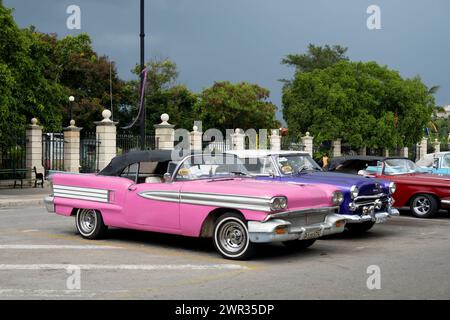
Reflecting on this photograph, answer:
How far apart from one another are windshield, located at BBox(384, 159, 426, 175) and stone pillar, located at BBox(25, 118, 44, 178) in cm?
1658

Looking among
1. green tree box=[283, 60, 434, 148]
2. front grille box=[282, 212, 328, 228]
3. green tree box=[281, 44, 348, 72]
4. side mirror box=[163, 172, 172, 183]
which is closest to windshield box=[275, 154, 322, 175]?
front grille box=[282, 212, 328, 228]

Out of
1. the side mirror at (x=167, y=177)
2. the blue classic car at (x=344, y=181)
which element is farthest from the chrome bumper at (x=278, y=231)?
the blue classic car at (x=344, y=181)

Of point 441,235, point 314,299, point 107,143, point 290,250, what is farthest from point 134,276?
point 107,143

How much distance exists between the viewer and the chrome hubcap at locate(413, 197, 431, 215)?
14.2 metres

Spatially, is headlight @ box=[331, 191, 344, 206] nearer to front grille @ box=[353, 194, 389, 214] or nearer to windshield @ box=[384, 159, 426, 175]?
front grille @ box=[353, 194, 389, 214]

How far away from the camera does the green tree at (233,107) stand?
61.8 m

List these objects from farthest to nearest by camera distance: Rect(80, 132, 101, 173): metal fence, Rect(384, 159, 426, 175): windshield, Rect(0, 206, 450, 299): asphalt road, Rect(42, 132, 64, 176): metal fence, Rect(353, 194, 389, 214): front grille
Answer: Rect(80, 132, 101, 173): metal fence, Rect(42, 132, 64, 176): metal fence, Rect(384, 159, 426, 175): windshield, Rect(353, 194, 389, 214): front grille, Rect(0, 206, 450, 299): asphalt road

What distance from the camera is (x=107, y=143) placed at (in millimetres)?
27703

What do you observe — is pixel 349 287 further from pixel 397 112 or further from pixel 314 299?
pixel 397 112

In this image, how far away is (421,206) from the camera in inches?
564

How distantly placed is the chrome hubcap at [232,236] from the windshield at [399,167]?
23.3 feet

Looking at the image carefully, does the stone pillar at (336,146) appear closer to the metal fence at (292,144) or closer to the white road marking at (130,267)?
the metal fence at (292,144)

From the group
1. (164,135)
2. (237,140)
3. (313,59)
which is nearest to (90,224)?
(164,135)
